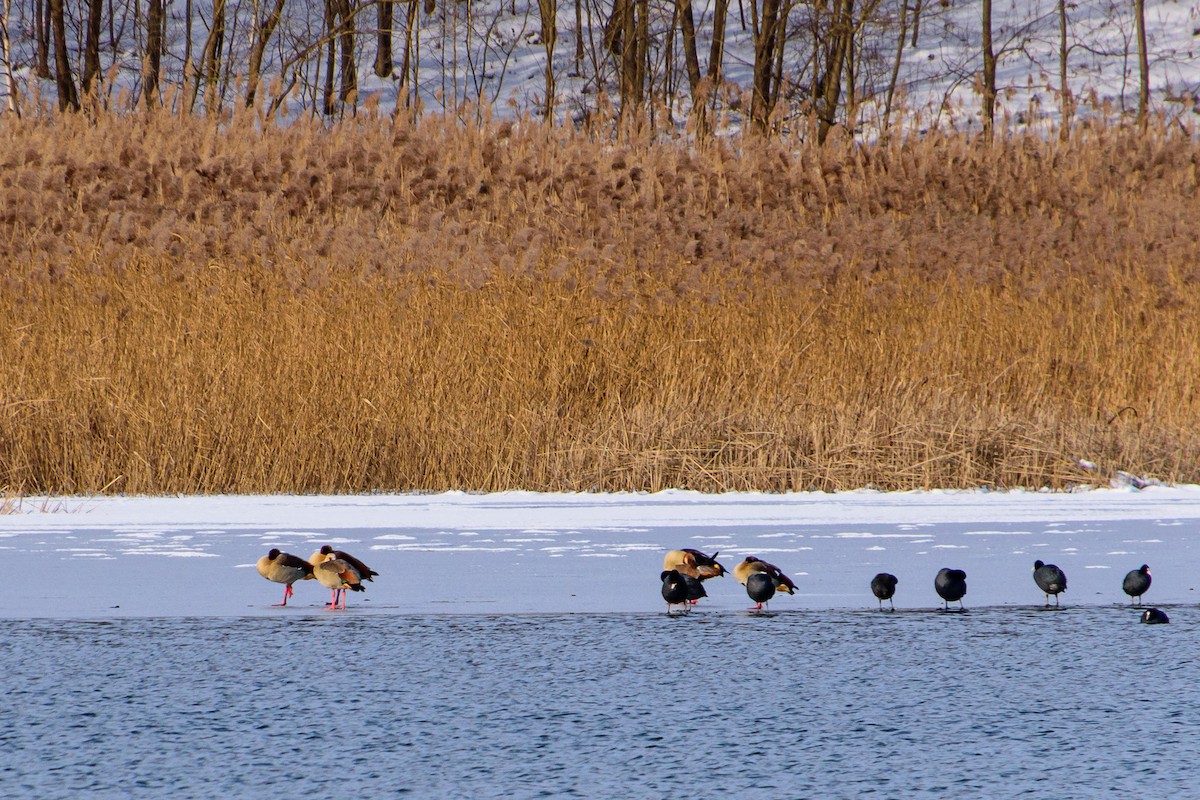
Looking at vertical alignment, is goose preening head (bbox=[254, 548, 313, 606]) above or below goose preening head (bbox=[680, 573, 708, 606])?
above

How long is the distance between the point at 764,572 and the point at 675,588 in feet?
0.80

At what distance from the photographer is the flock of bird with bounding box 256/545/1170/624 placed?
11.7 feet

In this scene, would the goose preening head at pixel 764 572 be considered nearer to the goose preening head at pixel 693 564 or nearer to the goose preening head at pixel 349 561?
the goose preening head at pixel 693 564

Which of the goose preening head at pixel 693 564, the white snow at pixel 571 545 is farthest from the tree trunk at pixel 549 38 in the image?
the goose preening head at pixel 693 564

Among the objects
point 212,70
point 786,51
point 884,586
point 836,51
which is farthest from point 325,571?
point 786,51

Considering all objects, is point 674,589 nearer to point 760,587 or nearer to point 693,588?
point 693,588

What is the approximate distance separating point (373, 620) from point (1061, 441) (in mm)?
4268

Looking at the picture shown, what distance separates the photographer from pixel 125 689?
2.79 m

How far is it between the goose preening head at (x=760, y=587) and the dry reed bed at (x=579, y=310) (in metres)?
2.91

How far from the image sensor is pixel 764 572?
3.64 meters

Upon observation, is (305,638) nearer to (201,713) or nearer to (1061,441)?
(201,713)

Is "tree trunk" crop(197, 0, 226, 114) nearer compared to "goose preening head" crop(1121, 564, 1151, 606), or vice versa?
"goose preening head" crop(1121, 564, 1151, 606)

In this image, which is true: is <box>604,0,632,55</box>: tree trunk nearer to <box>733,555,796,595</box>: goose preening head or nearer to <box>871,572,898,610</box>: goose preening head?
<box>733,555,796,595</box>: goose preening head

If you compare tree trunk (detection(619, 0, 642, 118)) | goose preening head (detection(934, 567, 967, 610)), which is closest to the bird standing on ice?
goose preening head (detection(934, 567, 967, 610))
